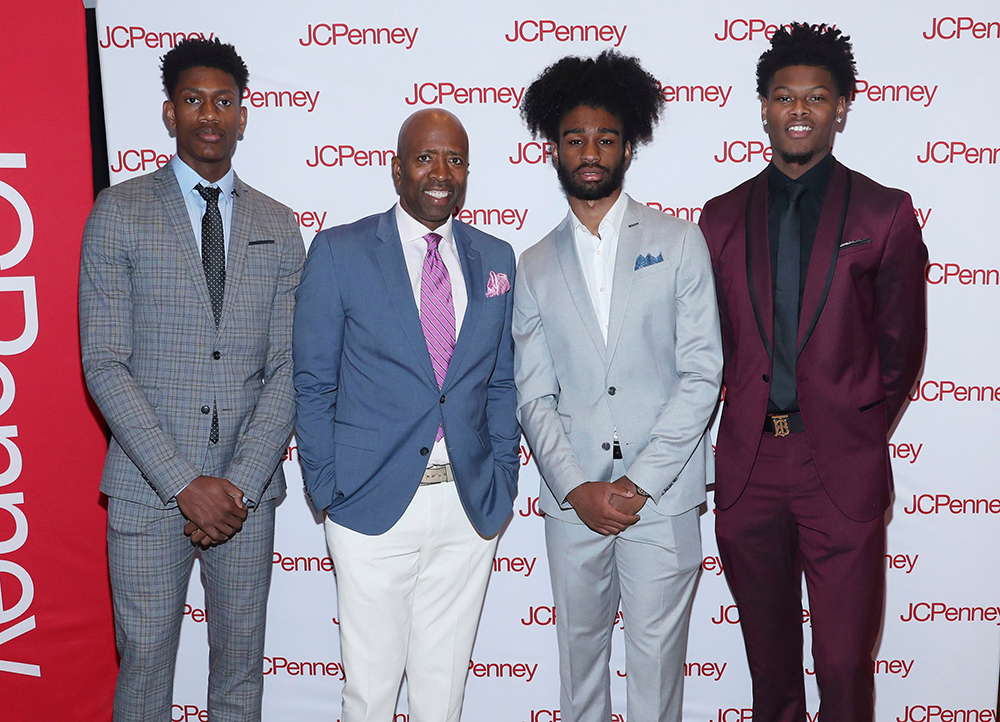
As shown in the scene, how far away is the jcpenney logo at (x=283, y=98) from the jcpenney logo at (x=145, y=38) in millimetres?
262

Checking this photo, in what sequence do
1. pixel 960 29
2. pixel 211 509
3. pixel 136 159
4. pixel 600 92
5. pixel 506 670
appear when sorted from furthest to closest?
pixel 506 670
pixel 136 159
pixel 960 29
pixel 600 92
pixel 211 509

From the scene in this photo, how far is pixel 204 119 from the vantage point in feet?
8.45

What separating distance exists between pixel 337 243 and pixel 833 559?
186 centimetres

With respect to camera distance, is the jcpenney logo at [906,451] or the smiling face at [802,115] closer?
the smiling face at [802,115]

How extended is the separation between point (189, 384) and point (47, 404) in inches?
39.2

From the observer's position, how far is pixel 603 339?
2518 mm

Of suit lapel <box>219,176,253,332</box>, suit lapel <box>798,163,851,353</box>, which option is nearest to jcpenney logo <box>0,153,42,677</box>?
suit lapel <box>219,176,253,332</box>

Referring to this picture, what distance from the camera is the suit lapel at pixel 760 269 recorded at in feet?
8.26

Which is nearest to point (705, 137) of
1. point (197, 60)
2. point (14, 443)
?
point (197, 60)

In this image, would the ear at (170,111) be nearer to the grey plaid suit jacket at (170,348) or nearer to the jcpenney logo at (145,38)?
the grey plaid suit jacket at (170,348)

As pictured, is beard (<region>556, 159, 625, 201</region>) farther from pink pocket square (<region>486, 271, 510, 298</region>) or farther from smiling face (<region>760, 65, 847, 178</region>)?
smiling face (<region>760, 65, 847, 178</region>)

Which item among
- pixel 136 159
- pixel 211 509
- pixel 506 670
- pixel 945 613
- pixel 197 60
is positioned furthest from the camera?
pixel 506 670

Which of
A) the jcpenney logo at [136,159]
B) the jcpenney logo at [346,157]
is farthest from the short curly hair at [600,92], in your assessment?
the jcpenney logo at [136,159]

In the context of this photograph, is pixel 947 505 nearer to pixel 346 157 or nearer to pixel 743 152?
pixel 743 152
